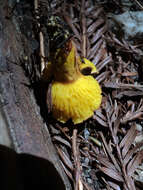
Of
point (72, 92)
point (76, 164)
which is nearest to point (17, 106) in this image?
point (72, 92)

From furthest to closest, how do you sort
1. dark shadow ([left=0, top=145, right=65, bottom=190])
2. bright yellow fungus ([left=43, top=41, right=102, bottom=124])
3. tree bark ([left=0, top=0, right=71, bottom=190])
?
bright yellow fungus ([left=43, top=41, right=102, bottom=124])
dark shadow ([left=0, top=145, right=65, bottom=190])
tree bark ([left=0, top=0, right=71, bottom=190])

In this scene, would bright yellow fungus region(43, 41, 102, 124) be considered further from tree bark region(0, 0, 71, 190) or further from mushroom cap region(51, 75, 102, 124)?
tree bark region(0, 0, 71, 190)

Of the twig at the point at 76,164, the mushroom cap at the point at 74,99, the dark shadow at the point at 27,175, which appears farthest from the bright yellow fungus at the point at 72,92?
the dark shadow at the point at 27,175

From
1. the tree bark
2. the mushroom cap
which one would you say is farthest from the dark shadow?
the mushroom cap

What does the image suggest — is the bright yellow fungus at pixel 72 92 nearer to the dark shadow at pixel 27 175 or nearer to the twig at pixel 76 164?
the twig at pixel 76 164

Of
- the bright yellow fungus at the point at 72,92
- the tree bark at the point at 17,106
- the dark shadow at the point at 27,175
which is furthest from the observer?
the bright yellow fungus at the point at 72,92

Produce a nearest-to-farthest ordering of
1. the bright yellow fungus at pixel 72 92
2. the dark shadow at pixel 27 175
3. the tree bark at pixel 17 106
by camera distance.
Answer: the tree bark at pixel 17 106 → the dark shadow at pixel 27 175 → the bright yellow fungus at pixel 72 92

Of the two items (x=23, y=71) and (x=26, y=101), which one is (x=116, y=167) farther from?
(x=23, y=71)

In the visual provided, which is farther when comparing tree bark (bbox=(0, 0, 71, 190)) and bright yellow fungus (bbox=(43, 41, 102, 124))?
bright yellow fungus (bbox=(43, 41, 102, 124))

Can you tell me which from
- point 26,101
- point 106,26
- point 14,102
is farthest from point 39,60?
point 106,26
